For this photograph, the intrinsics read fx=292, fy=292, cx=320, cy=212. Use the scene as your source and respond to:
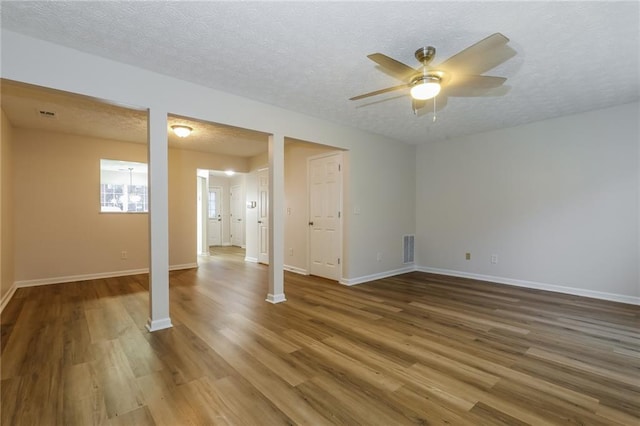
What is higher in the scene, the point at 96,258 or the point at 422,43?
the point at 422,43

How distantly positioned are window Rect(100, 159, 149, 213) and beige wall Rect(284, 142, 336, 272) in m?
2.83

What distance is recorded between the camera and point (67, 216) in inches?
193

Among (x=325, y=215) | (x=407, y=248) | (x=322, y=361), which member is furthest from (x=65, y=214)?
(x=407, y=248)

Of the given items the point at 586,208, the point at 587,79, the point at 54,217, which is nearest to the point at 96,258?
the point at 54,217

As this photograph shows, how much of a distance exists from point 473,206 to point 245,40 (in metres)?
4.60

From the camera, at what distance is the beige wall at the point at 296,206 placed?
5.54 m

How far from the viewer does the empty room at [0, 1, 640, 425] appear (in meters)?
Answer: 1.94

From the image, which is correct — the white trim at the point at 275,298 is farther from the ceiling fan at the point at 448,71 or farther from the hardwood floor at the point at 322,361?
the ceiling fan at the point at 448,71

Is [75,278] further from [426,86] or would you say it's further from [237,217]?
[426,86]

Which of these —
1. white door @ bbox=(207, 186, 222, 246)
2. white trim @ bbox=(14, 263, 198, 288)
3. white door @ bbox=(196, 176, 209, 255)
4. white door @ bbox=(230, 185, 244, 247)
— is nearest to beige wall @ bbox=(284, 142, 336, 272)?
white trim @ bbox=(14, 263, 198, 288)

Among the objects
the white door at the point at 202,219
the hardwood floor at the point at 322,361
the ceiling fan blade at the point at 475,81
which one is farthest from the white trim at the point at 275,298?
the white door at the point at 202,219

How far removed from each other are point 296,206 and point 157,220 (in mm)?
3098

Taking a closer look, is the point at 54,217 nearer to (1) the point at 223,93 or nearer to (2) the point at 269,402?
(1) the point at 223,93

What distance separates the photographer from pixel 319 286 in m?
4.63
